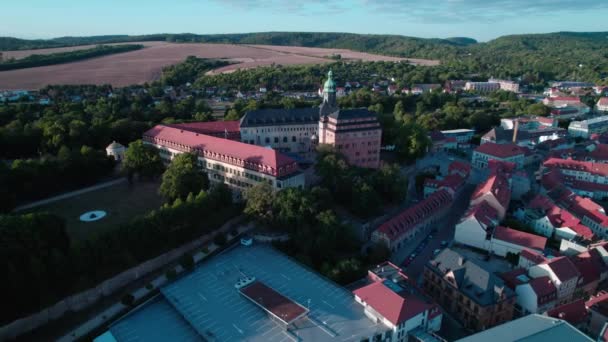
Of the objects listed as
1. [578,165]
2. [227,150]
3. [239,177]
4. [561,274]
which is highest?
[227,150]

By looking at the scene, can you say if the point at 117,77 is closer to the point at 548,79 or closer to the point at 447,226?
the point at 447,226

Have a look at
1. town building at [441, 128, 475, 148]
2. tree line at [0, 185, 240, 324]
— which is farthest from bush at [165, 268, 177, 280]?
town building at [441, 128, 475, 148]

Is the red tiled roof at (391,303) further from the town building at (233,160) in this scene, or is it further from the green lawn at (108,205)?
the green lawn at (108,205)

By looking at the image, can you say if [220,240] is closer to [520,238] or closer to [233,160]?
[233,160]

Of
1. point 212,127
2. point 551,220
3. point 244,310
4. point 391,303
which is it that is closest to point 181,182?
point 244,310

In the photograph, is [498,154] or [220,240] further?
[498,154]

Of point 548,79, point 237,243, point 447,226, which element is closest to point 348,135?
point 447,226

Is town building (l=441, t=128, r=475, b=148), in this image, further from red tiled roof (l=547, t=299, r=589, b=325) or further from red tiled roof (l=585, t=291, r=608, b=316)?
red tiled roof (l=547, t=299, r=589, b=325)
